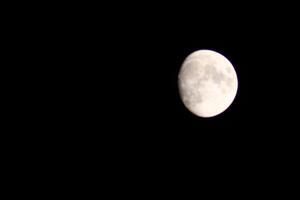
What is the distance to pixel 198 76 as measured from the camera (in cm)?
399

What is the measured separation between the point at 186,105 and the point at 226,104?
52 cm

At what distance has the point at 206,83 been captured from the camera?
3895 mm

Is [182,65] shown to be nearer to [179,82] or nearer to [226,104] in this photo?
[179,82]

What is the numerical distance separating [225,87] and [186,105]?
588 millimetres

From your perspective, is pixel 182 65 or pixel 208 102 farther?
pixel 182 65

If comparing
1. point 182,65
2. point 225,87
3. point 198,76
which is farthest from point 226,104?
point 182,65

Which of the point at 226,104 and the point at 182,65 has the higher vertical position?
the point at 182,65

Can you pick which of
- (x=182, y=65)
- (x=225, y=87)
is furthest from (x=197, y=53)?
(x=225, y=87)

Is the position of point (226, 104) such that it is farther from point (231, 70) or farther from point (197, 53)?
point (197, 53)

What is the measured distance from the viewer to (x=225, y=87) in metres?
3.93

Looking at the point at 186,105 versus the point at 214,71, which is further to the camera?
the point at 186,105

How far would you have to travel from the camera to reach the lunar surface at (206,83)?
12.8ft

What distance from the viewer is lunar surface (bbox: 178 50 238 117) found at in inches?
153

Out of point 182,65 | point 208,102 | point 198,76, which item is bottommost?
point 208,102
